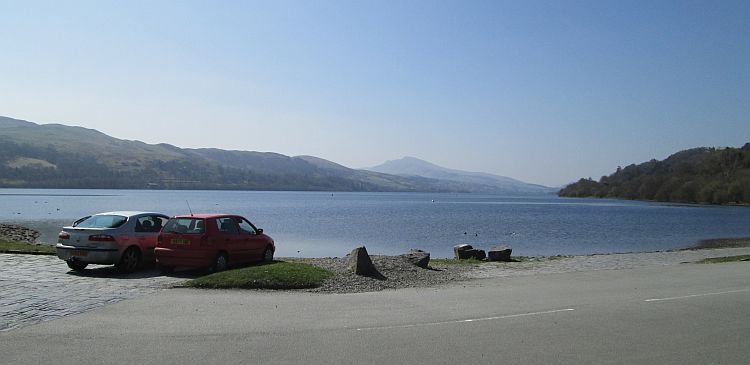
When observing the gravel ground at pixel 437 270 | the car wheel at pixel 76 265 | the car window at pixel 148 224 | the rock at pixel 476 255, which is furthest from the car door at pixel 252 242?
the rock at pixel 476 255

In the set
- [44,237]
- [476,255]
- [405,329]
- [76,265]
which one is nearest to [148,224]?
[76,265]

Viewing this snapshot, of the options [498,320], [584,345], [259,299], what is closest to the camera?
[584,345]

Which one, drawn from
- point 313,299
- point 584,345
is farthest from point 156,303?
point 584,345

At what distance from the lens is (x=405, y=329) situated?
352 inches

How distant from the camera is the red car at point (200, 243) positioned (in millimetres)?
15906

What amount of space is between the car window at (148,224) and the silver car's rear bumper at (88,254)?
4.24ft

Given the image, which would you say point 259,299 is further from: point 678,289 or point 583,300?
point 678,289

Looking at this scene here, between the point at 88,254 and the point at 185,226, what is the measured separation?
2.63m

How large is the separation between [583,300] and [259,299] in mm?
6898

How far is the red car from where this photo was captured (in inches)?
626

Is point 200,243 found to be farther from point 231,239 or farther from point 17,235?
point 17,235

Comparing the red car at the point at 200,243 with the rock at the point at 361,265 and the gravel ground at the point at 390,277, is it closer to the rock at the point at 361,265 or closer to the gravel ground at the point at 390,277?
the gravel ground at the point at 390,277

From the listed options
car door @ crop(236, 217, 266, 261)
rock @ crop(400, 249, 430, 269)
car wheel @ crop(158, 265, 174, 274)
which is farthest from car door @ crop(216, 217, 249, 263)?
rock @ crop(400, 249, 430, 269)

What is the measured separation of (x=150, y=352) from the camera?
7.43 meters
